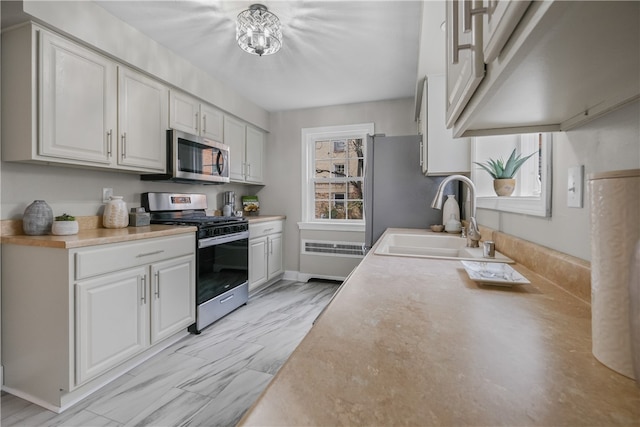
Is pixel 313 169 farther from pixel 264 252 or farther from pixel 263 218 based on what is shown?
pixel 264 252

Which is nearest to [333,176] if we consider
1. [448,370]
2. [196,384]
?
[196,384]

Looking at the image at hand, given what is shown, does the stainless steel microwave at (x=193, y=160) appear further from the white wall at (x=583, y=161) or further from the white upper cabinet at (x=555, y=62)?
the white wall at (x=583, y=161)

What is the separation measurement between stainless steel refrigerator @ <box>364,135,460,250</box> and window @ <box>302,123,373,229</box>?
1097 mm

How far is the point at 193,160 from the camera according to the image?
2721mm

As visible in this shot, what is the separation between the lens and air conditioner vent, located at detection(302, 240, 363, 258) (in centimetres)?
388

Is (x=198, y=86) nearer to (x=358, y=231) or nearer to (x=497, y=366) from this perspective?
(x=358, y=231)

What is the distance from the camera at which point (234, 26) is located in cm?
218

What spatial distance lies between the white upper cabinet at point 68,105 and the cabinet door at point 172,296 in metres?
0.81

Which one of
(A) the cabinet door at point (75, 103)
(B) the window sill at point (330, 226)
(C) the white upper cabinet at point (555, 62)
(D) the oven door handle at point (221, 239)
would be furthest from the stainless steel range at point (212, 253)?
(C) the white upper cabinet at point (555, 62)

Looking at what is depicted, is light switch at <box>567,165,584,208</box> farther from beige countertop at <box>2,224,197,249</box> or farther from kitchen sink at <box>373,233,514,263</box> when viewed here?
beige countertop at <box>2,224,197,249</box>

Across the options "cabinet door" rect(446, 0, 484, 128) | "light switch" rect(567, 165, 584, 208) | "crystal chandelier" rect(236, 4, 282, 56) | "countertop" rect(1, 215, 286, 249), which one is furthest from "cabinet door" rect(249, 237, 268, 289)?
"light switch" rect(567, 165, 584, 208)

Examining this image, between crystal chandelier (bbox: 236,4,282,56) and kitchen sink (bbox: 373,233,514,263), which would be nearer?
kitchen sink (bbox: 373,233,514,263)

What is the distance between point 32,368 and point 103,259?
2.30ft

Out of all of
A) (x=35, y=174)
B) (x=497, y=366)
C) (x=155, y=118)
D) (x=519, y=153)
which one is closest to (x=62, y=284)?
(x=35, y=174)
